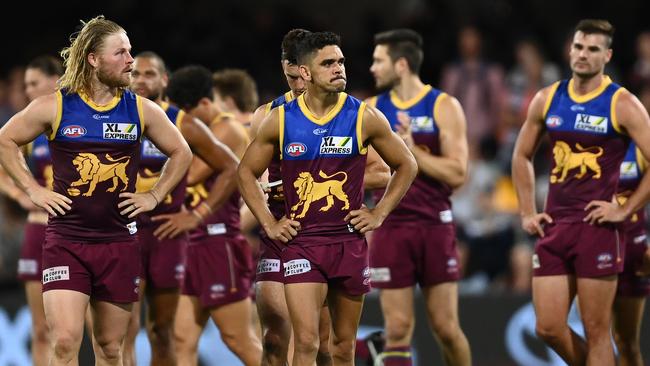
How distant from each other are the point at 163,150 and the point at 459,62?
26.3ft

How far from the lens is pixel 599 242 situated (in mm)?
8523

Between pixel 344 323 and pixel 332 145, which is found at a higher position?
pixel 332 145

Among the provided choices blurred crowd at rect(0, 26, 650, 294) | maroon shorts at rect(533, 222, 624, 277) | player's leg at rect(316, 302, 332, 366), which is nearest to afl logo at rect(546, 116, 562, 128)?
maroon shorts at rect(533, 222, 624, 277)

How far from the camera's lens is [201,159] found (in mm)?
9133

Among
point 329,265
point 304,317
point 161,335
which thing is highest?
point 329,265

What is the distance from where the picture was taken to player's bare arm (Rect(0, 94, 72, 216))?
7.40 meters

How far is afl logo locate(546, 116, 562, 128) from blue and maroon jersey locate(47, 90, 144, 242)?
115 inches

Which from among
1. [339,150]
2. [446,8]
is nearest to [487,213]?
[446,8]

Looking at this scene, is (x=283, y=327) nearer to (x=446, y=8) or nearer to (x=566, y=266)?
(x=566, y=266)

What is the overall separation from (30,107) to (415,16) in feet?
30.4

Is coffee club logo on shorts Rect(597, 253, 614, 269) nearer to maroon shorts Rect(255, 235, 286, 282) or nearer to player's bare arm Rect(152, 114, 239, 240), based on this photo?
maroon shorts Rect(255, 235, 286, 282)

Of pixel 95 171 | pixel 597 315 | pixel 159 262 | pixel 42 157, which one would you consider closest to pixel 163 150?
pixel 95 171

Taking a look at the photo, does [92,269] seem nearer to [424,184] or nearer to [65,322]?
[65,322]

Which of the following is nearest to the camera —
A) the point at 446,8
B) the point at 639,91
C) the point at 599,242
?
the point at 599,242
